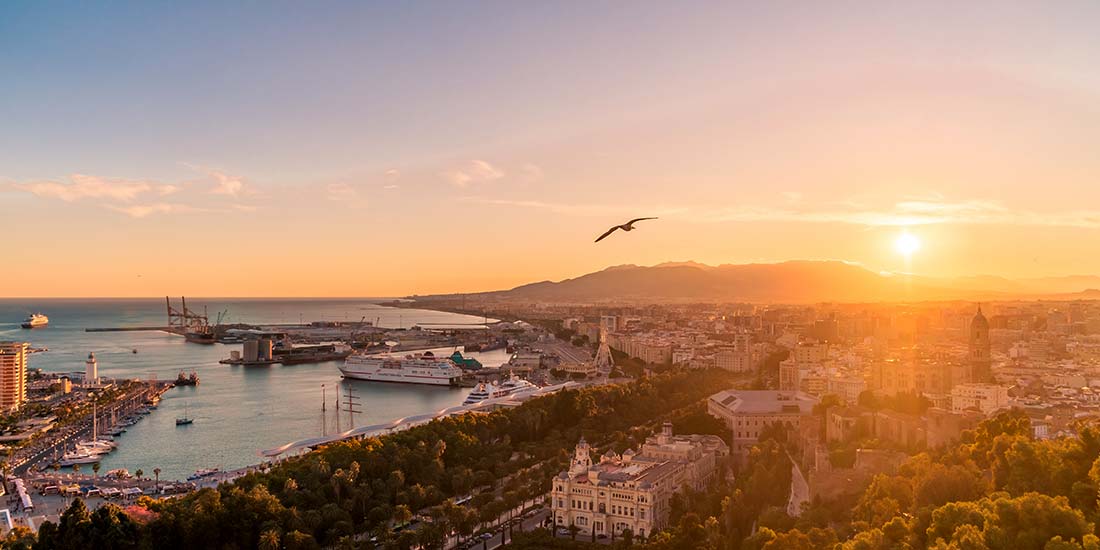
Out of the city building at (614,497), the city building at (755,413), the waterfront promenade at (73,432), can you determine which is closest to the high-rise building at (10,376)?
the waterfront promenade at (73,432)

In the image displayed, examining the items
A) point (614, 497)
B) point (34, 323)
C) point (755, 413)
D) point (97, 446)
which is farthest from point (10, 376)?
point (34, 323)

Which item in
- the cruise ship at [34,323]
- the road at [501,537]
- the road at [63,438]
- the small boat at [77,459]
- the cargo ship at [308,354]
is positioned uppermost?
the cruise ship at [34,323]

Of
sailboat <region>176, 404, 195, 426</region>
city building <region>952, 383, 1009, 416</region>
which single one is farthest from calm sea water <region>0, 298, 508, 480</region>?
city building <region>952, 383, 1009, 416</region>

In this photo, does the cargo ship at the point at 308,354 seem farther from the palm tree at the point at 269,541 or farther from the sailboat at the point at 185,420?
the palm tree at the point at 269,541

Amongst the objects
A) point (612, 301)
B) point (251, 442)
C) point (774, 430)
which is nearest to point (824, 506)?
point (774, 430)

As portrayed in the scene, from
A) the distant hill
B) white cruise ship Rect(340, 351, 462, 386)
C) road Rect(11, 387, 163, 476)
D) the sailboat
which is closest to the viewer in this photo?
road Rect(11, 387, 163, 476)

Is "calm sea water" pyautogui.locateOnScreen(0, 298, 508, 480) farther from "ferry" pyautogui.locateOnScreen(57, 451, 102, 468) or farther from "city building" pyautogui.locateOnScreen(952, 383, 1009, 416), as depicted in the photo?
"city building" pyautogui.locateOnScreen(952, 383, 1009, 416)

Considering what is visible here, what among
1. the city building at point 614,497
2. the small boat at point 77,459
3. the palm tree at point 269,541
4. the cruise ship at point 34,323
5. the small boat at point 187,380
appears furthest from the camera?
the cruise ship at point 34,323

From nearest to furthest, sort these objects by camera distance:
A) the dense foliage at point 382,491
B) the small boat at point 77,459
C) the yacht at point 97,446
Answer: the dense foliage at point 382,491
the small boat at point 77,459
the yacht at point 97,446
